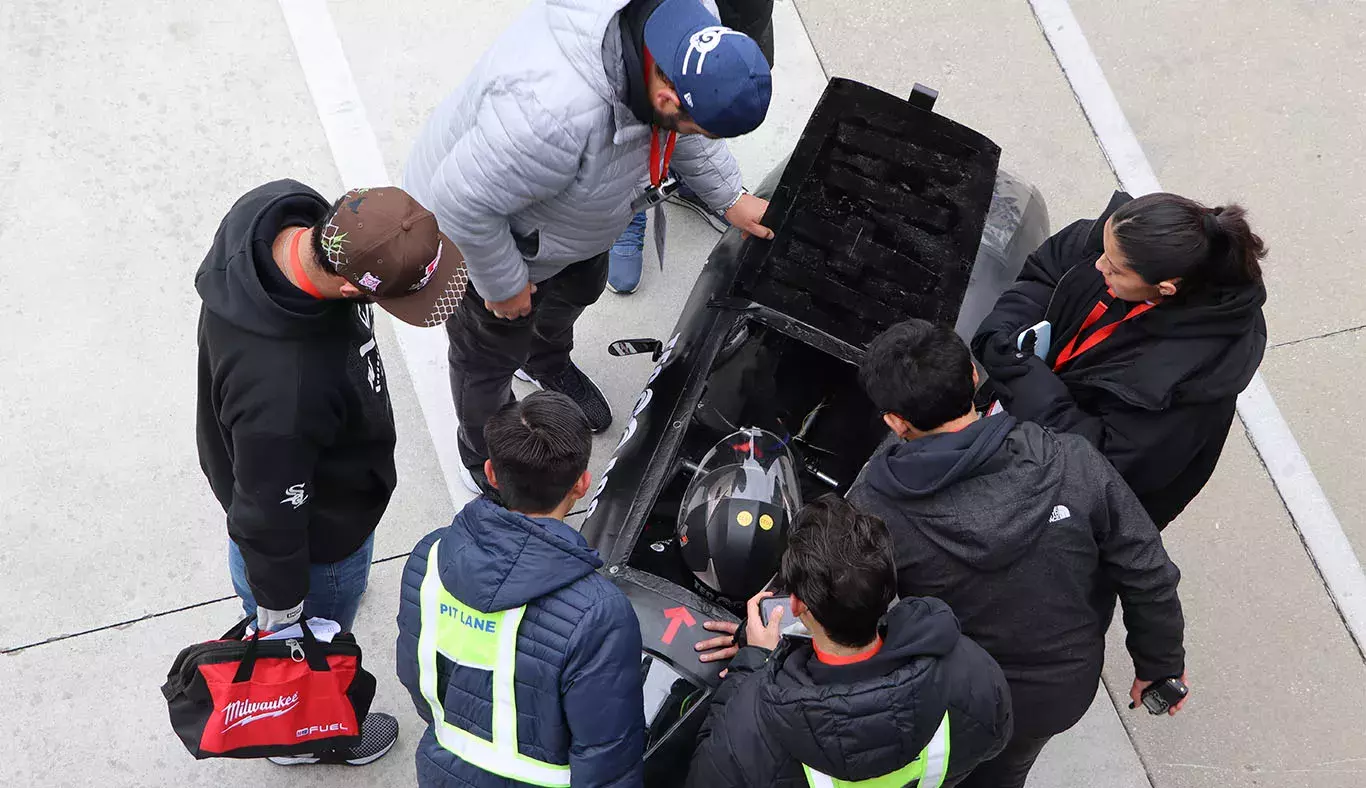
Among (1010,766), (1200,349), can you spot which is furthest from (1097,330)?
(1010,766)

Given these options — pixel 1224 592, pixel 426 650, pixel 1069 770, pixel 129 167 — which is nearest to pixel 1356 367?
pixel 1224 592

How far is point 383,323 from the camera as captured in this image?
4.57m

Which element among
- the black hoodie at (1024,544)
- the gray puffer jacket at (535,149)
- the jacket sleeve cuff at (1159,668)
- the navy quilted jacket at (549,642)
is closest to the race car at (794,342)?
the gray puffer jacket at (535,149)

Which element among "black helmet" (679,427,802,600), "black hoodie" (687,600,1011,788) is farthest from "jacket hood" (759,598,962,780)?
"black helmet" (679,427,802,600)

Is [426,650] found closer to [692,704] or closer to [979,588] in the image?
[692,704]

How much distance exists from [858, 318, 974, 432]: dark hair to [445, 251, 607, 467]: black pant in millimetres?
1309

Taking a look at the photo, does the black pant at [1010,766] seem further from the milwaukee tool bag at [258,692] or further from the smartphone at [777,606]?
the milwaukee tool bag at [258,692]

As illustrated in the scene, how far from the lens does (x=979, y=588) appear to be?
A: 2.61 m

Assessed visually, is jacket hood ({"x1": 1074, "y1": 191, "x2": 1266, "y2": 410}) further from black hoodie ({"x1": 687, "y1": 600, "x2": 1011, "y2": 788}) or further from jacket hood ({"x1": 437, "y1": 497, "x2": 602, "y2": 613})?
jacket hood ({"x1": 437, "y1": 497, "x2": 602, "y2": 613})

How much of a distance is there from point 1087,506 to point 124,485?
3216 mm

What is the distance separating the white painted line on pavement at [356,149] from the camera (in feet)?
14.4

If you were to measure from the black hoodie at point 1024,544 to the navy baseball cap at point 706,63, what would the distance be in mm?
926

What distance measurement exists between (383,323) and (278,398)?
2.11 metres

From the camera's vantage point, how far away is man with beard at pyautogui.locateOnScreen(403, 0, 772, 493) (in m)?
2.86
